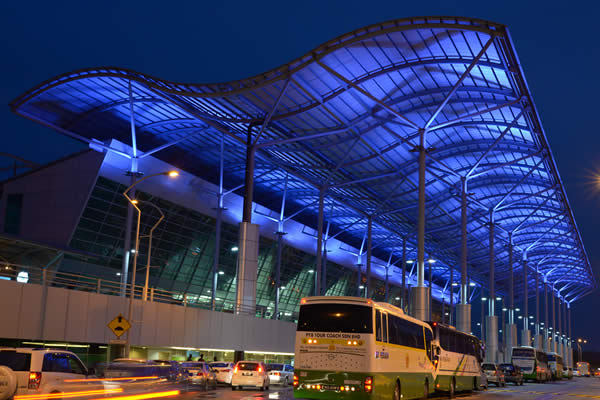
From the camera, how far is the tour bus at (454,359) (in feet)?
93.4

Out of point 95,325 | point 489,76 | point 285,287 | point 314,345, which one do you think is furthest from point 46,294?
point 285,287

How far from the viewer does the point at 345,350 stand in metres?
20.0

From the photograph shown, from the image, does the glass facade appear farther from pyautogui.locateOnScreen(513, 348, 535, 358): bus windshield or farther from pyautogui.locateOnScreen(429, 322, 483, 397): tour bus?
pyautogui.locateOnScreen(513, 348, 535, 358): bus windshield

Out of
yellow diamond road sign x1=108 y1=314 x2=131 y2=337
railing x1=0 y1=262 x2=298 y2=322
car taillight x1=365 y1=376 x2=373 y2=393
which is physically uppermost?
railing x1=0 y1=262 x2=298 y2=322

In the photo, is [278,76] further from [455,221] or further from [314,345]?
[455,221]

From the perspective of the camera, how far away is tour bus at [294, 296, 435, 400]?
65.0 feet

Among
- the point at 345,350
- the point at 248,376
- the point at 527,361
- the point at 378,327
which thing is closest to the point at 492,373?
the point at 527,361

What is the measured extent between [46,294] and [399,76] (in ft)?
78.1

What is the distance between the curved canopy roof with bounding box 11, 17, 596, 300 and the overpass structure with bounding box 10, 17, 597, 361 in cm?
11

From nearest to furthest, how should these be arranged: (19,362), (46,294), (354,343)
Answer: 1. (19,362)
2. (354,343)
3. (46,294)

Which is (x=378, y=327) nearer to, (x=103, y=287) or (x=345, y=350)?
(x=345, y=350)

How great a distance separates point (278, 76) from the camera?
37.9 meters

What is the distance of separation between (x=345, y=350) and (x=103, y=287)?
130 ft

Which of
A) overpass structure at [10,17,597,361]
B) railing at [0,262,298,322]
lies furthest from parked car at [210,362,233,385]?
overpass structure at [10,17,597,361]
